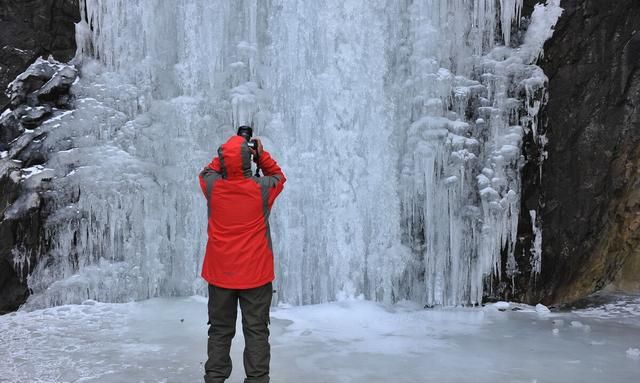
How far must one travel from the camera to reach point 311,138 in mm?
6285

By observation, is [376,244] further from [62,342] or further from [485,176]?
[62,342]

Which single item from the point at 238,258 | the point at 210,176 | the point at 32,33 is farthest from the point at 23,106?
the point at 238,258

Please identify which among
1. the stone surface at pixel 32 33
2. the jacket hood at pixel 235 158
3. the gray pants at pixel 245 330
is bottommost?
the gray pants at pixel 245 330

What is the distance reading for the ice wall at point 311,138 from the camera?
19.7ft

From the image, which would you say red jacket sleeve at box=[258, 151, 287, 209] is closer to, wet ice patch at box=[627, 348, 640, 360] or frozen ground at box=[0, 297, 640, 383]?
frozen ground at box=[0, 297, 640, 383]

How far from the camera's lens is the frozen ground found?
3881mm

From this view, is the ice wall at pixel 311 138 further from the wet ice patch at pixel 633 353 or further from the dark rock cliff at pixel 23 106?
the wet ice patch at pixel 633 353

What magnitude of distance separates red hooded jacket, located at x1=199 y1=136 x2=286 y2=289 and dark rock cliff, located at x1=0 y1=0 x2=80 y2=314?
3.68m

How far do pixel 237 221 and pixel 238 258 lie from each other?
213 millimetres

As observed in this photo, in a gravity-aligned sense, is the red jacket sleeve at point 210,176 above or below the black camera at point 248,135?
below

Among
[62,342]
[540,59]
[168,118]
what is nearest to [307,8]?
[168,118]

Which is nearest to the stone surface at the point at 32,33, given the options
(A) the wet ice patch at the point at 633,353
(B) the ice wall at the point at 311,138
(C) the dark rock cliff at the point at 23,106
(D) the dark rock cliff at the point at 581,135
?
(C) the dark rock cliff at the point at 23,106

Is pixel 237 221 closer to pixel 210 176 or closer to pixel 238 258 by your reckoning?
pixel 238 258

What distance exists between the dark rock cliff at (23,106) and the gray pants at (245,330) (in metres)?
3.70
